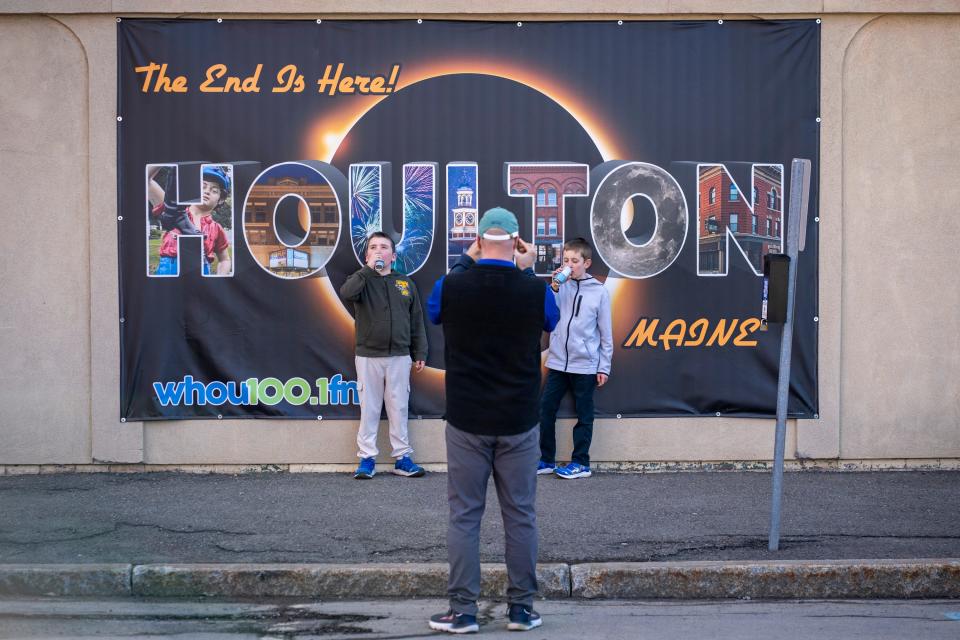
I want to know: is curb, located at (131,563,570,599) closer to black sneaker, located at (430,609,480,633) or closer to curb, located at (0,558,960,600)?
curb, located at (0,558,960,600)

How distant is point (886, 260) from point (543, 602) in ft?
16.4

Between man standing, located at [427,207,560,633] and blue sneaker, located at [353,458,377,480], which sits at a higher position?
man standing, located at [427,207,560,633]

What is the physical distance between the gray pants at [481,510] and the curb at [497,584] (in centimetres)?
79

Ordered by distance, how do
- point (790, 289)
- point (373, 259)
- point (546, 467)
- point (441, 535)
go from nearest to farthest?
point (790, 289), point (441, 535), point (373, 259), point (546, 467)

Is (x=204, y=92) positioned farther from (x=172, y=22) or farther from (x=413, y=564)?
(x=413, y=564)

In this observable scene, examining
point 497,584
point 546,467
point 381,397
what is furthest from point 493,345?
point 546,467

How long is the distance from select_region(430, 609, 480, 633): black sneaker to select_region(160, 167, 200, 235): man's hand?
5013mm

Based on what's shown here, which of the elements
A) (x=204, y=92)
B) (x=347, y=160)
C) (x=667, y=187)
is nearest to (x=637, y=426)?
(x=667, y=187)

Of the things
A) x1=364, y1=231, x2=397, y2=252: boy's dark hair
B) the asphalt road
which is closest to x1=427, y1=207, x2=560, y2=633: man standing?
the asphalt road

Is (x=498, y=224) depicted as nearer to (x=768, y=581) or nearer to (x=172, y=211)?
(x=768, y=581)

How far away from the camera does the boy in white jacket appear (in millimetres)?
9648

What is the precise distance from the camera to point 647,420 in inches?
397

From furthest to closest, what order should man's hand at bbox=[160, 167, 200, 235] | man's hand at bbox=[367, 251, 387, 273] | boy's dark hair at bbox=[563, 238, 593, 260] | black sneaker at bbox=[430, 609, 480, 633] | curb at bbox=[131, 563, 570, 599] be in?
man's hand at bbox=[160, 167, 200, 235], boy's dark hair at bbox=[563, 238, 593, 260], man's hand at bbox=[367, 251, 387, 273], curb at bbox=[131, 563, 570, 599], black sneaker at bbox=[430, 609, 480, 633]

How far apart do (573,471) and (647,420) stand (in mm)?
863
